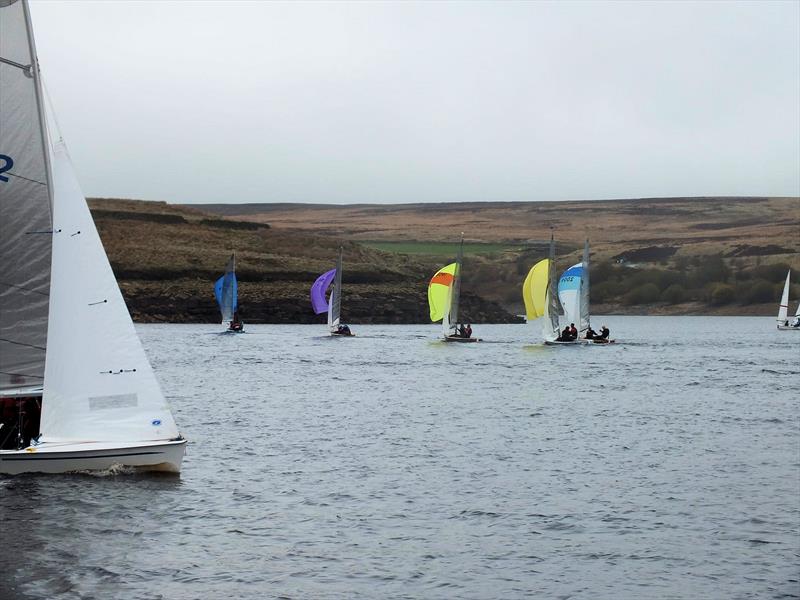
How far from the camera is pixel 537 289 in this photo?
87000 millimetres

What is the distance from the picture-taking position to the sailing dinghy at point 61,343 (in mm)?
21703

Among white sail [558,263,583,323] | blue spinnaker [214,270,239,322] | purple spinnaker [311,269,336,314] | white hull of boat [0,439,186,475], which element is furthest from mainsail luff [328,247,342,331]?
white hull of boat [0,439,186,475]

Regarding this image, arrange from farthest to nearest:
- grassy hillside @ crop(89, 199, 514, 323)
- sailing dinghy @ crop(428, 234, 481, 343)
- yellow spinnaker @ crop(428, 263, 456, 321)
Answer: grassy hillside @ crop(89, 199, 514, 323)
sailing dinghy @ crop(428, 234, 481, 343)
yellow spinnaker @ crop(428, 263, 456, 321)

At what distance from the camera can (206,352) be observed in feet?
258

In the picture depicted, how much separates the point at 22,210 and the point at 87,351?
2958mm

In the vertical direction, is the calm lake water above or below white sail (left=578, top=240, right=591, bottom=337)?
below

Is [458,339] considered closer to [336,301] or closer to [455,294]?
[455,294]

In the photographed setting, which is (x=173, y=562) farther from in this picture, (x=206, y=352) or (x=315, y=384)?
(x=206, y=352)

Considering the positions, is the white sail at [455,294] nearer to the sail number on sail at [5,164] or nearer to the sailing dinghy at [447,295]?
the sailing dinghy at [447,295]

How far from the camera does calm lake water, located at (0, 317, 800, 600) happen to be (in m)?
18.4

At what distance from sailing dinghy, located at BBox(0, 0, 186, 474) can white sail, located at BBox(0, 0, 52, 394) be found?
20 millimetres

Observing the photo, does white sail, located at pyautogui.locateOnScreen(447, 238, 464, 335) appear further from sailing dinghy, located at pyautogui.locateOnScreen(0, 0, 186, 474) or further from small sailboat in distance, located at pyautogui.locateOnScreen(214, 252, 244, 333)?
sailing dinghy, located at pyautogui.locateOnScreen(0, 0, 186, 474)

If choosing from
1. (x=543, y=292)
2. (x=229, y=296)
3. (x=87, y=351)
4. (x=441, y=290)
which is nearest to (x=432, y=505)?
(x=87, y=351)

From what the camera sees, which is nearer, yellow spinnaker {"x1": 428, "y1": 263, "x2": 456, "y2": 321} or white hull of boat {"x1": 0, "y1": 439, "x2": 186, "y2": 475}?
white hull of boat {"x1": 0, "y1": 439, "x2": 186, "y2": 475}
